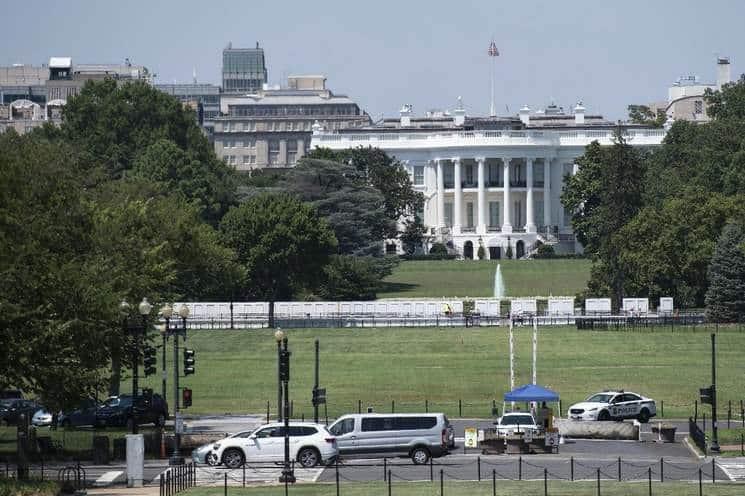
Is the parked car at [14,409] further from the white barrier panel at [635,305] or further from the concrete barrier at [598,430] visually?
the white barrier panel at [635,305]

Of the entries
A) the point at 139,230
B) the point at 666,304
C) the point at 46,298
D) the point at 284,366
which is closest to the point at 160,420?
the point at 46,298

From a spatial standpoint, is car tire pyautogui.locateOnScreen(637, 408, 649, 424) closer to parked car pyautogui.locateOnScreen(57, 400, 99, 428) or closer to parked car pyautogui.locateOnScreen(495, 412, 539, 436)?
parked car pyautogui.locateOnScreen(495, 412, 539, 436)

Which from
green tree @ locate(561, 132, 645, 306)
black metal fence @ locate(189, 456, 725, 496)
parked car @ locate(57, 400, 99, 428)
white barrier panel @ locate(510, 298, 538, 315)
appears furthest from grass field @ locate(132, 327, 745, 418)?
green tree @ locate(561, 132, 645, 306)

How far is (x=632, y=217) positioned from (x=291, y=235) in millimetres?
30960

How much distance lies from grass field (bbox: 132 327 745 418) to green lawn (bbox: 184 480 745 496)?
75.7 feet

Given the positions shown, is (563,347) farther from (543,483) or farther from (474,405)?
(543,483)

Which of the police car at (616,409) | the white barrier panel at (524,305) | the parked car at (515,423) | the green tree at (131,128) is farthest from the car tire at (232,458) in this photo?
the green tree at (131,128)

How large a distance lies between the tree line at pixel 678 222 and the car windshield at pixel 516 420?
163ft

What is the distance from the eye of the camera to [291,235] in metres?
137

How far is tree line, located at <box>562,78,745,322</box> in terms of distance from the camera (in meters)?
128

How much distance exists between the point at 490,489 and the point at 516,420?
622 inches

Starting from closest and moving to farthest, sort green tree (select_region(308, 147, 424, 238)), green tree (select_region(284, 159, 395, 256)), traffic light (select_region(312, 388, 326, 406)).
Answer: traffic light (select_region(312, 388, 326, 406)), green tree (select_region(284, 159, 395, 256)), green tree (select_region(308, 147, 424, 238))

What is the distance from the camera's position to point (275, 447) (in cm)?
6669

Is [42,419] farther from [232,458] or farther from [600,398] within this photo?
[600,398]
